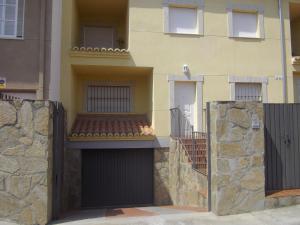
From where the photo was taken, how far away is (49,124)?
5.85m

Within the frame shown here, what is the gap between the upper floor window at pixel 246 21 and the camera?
12.1 m

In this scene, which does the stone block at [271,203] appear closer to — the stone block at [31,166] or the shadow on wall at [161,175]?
the stone block at [31,166]

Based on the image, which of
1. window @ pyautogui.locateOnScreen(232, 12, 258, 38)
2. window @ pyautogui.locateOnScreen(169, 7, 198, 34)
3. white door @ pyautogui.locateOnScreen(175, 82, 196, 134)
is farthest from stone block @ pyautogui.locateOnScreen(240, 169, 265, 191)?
window @ pyautogui.locateOnScreen(232, 12, 258, 38)

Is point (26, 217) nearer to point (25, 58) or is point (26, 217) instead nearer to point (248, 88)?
point (25, 58)

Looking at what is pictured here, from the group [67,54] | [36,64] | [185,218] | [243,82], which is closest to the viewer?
[185,218]

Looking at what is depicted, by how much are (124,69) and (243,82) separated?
4.79 m

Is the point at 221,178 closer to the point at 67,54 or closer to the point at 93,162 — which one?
the point at 93,162

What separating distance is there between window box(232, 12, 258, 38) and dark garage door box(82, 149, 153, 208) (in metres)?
6.07

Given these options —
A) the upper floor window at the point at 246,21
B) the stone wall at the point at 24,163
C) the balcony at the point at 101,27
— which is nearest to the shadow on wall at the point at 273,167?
the stone wall at the point at 24,163

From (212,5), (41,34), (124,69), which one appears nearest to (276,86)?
(212,5)

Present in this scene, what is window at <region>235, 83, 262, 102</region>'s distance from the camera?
1204cm

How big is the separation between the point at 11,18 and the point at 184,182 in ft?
26.4

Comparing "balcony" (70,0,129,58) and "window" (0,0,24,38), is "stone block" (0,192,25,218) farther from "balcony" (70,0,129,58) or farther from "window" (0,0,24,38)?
"balcony" (70,0,129,58)

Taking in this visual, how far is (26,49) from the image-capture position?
1018 centimetres
